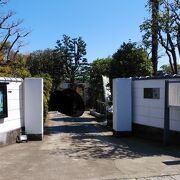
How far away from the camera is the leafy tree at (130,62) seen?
19.4m

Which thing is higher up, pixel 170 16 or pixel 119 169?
pixel 170 16

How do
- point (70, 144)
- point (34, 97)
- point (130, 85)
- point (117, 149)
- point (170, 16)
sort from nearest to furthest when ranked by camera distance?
point (117, 149), point (70, 144), point (34, 97), point (130, 85), point (170, 16)

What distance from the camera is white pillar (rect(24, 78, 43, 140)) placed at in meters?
13.9

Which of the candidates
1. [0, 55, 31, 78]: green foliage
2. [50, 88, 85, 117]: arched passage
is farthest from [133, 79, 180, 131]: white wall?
[50, 88, 85, 117]: arched passage

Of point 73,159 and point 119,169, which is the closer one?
point 119,169

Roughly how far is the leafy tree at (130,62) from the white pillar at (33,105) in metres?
6.74

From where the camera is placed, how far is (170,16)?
18.8 m

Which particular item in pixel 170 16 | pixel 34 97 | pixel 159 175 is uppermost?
pixel 170 16

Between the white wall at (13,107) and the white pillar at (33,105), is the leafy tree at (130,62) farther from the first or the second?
the white wall at (13,107)

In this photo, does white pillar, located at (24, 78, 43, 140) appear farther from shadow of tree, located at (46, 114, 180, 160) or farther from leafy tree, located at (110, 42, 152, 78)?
leafy tree, located at (110, 42, 152, 78)

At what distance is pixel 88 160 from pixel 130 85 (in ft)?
18.6

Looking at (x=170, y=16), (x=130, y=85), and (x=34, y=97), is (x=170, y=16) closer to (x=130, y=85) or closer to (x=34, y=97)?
(x=130, y=85)

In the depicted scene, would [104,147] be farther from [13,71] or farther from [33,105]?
[13,71]

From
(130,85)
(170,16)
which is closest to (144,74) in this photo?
(170,16)
